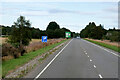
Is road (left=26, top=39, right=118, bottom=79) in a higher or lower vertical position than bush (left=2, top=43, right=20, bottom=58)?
lower

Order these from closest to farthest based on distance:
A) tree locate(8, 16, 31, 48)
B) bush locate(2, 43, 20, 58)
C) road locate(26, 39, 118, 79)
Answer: road locate(26, 39, 118, 79) → bush locate(2, 43, 20, 58) → tree locate(8, 16, 31, 48)

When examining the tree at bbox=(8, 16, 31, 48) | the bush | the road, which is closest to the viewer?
the road

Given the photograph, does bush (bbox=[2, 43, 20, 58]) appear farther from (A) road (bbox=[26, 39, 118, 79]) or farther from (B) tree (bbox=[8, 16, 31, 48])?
(B) tree (bbox=[8, 16, 31, 48])

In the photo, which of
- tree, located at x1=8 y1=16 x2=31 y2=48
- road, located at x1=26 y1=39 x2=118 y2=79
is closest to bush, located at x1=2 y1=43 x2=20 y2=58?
road, located at x1=26 y1=39 x2=118 y2=79

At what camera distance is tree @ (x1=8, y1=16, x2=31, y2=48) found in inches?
2402

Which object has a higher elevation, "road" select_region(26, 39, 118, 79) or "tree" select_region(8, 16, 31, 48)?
"tree" select_region(8, 16, 31, 48)

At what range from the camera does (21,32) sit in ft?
207

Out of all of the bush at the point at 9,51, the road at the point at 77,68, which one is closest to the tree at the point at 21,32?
the bush at the point at 9,51

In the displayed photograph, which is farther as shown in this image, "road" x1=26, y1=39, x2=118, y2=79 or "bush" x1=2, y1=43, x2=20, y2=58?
"bush" x1=2, y1=43, x2=20, y2=58

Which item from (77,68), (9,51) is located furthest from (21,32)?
(77,68)

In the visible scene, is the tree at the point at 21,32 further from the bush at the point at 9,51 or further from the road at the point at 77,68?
the road at the point at 77,68

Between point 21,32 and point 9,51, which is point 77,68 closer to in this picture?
point 9,51

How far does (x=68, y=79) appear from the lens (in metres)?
11.1

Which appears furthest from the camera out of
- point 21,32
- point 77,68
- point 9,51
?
point 21,32
